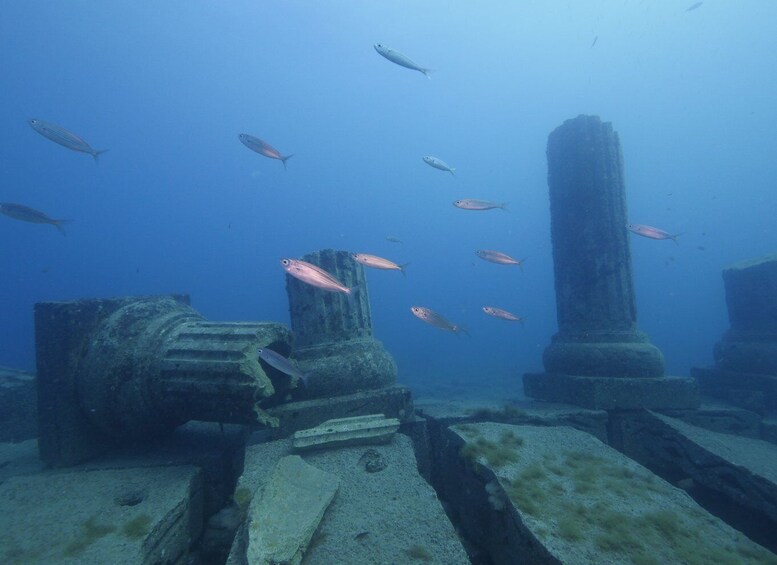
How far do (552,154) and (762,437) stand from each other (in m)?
6.17

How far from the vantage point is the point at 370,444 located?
4566 mm

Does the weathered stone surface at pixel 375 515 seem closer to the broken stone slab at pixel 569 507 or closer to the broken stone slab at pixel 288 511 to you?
the broken stone slab at pixel 288 511

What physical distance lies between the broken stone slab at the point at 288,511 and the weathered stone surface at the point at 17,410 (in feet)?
23.9

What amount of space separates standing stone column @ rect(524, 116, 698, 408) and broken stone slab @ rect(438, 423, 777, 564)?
8.13 feet

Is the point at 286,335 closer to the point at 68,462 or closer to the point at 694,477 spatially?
the point at 68,462

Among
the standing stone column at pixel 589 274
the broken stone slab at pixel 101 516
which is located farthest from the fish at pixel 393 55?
the broken stone slab at pixel 101 516

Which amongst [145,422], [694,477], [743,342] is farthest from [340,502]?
[743,342]

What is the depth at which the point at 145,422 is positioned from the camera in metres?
4.91

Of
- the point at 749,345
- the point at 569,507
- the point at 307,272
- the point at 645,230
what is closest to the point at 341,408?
the point at 307,272

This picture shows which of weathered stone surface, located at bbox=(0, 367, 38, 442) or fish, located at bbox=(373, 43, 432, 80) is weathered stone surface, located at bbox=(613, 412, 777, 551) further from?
weathered stone surface, located at bbox=(0, 367, 38, 442)

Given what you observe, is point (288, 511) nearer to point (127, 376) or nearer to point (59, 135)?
point (127, 376)

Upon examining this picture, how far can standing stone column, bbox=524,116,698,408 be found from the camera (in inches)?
269

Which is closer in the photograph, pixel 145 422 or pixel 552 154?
pixel 145 422

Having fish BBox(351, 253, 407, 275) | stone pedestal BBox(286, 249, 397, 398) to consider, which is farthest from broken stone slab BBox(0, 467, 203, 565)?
fish BBox(351, 253, 407, 275)
